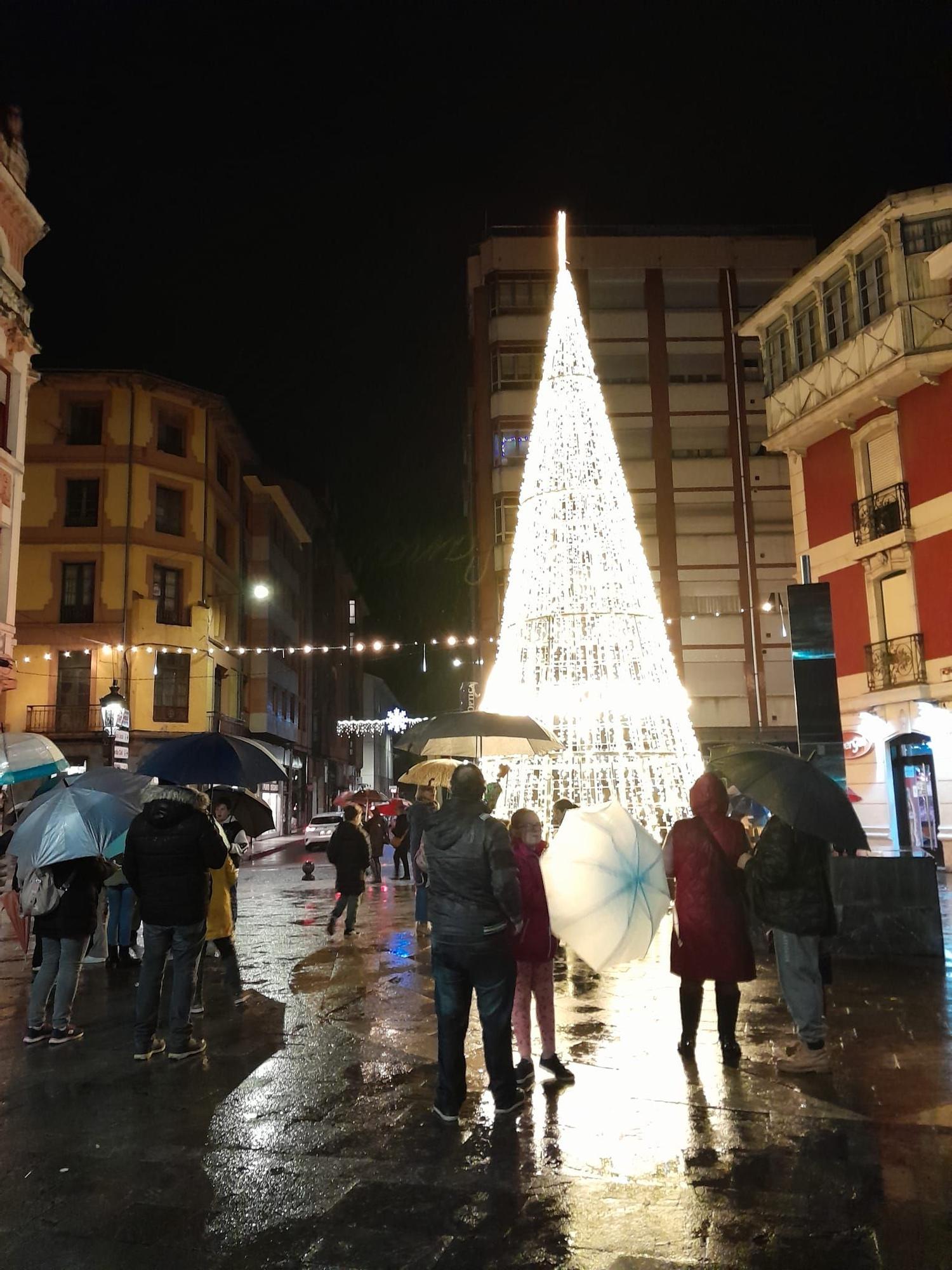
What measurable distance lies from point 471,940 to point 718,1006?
2075 millimetres

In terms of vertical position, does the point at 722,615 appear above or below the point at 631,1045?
above

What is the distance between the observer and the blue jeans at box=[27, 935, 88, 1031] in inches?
258

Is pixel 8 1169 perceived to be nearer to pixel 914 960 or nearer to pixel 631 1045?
pixel 631 1045

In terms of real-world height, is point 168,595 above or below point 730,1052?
above

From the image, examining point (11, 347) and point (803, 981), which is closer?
point (803, 981)

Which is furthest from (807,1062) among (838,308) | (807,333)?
(807,333)

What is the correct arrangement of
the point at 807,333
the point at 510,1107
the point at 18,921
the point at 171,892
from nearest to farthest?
the point at 510,1107, the point at 171,892, the point at 18,921, the point at 807,333

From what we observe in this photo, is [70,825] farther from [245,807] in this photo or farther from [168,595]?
[168,595]

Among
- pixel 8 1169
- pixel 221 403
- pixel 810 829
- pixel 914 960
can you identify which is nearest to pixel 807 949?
pixel 810 829

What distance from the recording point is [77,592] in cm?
3198

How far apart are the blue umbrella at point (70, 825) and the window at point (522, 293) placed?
34.0 metres

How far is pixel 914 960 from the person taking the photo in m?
8.95

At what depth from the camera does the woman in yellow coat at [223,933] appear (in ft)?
24.8

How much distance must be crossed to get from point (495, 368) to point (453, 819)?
1368 inches
